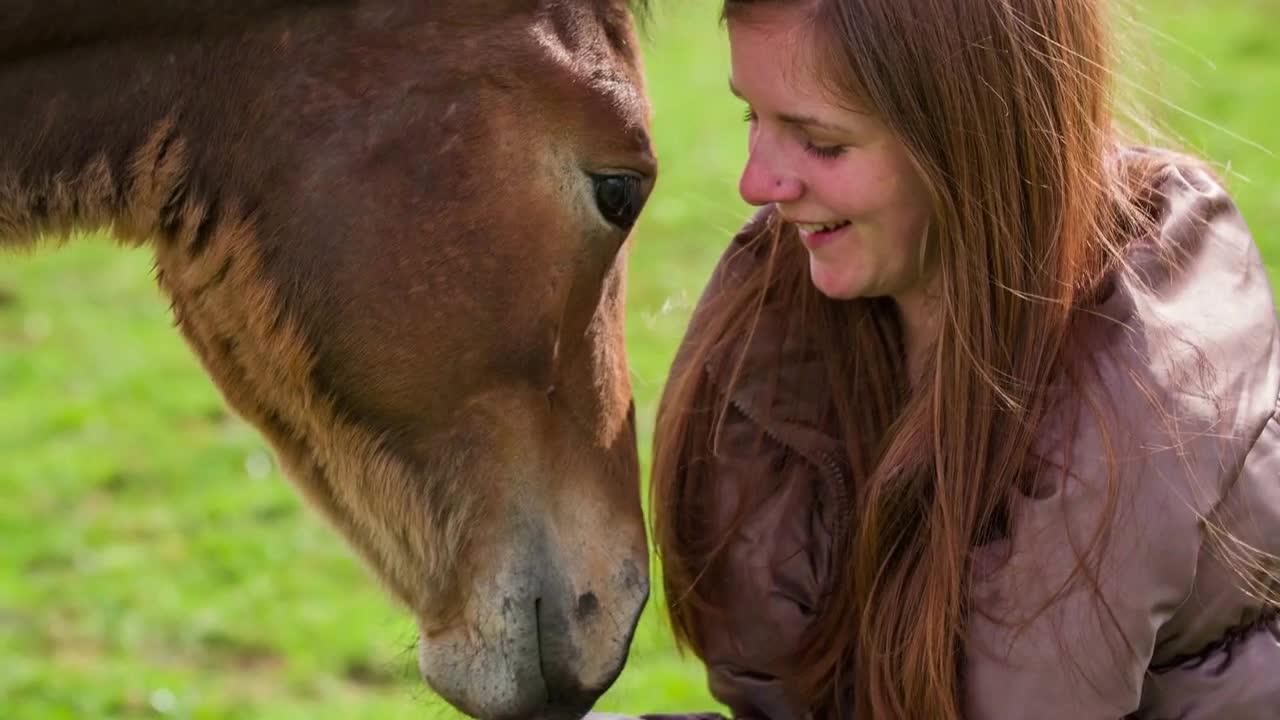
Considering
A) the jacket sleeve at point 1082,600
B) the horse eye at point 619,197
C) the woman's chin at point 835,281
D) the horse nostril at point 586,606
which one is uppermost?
the horse eye at point 619,197

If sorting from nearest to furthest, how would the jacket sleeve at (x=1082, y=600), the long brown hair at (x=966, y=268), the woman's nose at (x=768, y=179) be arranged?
1. the jacket sleeve at (x=1082, y=600)
2. the long brown hair at (x=966, y=268)
3. the woman's nose at (x=768, y=179)

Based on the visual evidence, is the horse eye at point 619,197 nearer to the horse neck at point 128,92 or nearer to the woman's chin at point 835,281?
the woman's chin at point 835,281

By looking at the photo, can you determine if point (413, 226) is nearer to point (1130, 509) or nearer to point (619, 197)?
point (619, 197)

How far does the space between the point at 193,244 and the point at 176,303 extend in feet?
0.52

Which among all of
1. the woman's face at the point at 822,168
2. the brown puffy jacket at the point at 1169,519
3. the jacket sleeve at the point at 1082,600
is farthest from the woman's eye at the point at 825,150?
the jacket sleeve at the point at 1082,600

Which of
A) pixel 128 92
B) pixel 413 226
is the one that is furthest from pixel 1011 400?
pixel 128 92

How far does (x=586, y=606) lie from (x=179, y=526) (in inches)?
130

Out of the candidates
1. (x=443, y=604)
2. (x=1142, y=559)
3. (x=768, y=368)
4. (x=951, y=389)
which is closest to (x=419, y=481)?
(x=443, y=604)

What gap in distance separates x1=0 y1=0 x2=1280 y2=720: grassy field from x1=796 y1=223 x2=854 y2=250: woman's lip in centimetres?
48

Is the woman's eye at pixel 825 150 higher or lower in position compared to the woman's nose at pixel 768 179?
higher

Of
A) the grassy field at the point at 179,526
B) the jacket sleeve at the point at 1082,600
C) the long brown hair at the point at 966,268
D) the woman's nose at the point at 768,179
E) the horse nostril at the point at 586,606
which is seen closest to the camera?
the jacket sleeve at the point at 1082,600

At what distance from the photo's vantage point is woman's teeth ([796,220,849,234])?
268 centimetres

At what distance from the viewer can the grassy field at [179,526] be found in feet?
15.1

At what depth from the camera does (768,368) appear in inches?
116
